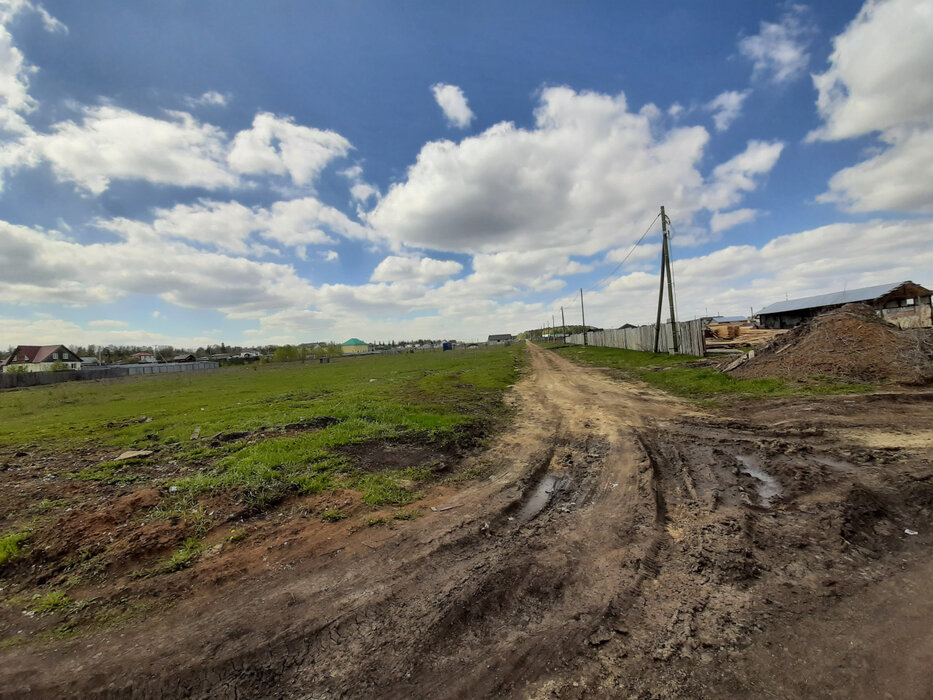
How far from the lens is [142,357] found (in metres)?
103

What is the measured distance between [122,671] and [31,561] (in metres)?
2.75

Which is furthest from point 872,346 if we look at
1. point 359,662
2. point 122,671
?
point 122,671

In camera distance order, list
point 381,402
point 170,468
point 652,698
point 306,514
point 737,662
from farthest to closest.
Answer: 1. point 381,402
2. point 170,468
3. point 306,514
4. point 737,662
5. point 652,698

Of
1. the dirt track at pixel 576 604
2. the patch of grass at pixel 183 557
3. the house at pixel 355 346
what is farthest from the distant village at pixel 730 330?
the house at pixel 355 346

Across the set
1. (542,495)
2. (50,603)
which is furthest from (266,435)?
(542,495)

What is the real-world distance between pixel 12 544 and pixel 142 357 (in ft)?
428

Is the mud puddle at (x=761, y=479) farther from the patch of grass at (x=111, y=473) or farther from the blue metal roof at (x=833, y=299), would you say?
the blue metal roof at (x=833, y=299)

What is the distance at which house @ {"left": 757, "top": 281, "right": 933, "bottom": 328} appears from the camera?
20.8 metres

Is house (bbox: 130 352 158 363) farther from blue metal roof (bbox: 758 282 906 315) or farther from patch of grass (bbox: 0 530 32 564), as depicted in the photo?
blue metal roof (bbox: 758 282 906 315)

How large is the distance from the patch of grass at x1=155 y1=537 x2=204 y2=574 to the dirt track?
233 millimetres

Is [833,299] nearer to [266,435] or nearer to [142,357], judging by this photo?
[266,435]

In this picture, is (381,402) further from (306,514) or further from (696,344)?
(696,344)

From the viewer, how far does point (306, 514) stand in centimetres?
495

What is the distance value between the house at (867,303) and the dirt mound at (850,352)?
18.9 feet
